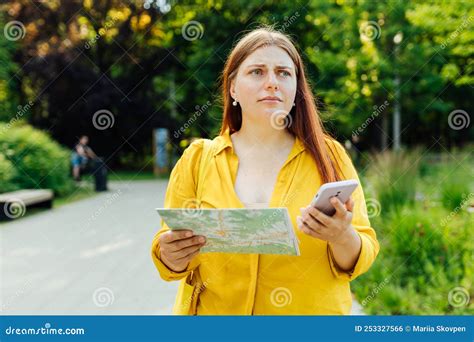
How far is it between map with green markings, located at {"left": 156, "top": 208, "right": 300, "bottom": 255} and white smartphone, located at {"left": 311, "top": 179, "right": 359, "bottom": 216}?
0.32 ft

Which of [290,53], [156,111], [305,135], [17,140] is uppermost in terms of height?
[156,111]

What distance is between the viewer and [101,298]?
5.16m

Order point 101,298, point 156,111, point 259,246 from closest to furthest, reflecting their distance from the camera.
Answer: point 259,246 → point 101,298 → point 156,111

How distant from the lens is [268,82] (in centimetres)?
179

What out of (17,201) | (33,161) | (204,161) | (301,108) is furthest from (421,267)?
(33,161)

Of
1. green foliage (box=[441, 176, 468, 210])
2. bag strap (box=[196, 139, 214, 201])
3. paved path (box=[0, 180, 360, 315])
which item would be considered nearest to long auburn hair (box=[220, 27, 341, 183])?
bag strap (box=[196, 139, 214, 201])

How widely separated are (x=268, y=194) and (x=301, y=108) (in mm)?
331

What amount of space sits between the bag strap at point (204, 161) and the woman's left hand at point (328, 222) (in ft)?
1.28

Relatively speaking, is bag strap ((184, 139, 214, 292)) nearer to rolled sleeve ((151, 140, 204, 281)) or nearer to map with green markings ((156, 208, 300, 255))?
rolled sleeve ((151, 140, 204, 281))

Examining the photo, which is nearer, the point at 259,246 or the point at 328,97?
the point at 259,246

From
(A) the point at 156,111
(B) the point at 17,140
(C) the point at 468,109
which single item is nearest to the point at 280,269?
(B) the point at 17,140

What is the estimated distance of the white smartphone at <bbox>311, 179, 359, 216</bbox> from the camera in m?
1.47

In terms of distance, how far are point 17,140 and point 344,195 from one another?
1123 cm
